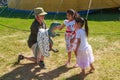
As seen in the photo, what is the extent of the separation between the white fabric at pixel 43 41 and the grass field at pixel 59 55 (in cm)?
49

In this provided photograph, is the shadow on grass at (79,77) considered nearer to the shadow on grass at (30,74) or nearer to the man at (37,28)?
the shadow on grass at (30,74)

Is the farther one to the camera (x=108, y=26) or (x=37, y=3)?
(x=37, y=3)

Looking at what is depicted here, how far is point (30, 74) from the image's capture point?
698cm

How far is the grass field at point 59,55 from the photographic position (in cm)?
688

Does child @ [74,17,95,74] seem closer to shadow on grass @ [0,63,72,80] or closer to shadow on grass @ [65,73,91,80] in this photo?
shadow on grass @ [65,73,91,80]

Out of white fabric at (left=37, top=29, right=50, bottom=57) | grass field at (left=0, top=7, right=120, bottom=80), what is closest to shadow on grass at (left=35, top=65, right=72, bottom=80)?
grass field at (left=0, top=7, right=120, bottom=80)

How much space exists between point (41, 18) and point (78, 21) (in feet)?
3.29

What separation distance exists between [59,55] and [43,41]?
159 centimetres

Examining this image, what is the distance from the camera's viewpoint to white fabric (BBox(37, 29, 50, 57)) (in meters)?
6.91

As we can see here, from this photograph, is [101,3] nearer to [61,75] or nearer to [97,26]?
[97,26]

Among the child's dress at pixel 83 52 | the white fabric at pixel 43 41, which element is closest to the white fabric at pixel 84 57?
the child's dress at pixel 83 52

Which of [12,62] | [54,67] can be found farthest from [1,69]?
[54,67]

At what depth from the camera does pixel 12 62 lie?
26.0 feet

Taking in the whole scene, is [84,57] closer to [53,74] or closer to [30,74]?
[53,74]
